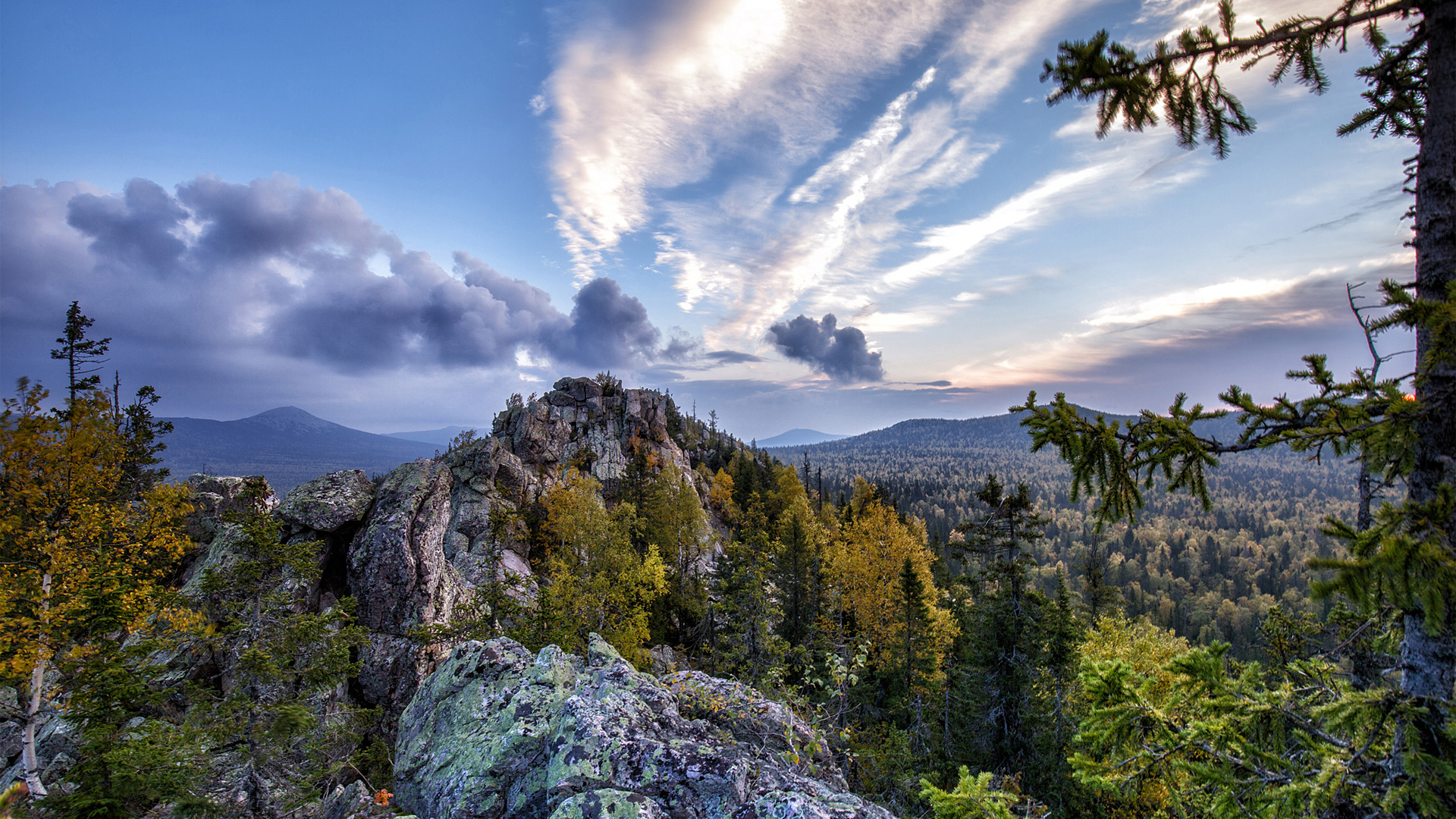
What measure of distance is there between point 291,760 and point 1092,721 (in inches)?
697

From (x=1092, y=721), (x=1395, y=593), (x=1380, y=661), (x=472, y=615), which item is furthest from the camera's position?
(x=472, y=615)

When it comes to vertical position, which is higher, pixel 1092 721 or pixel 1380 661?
pixel 1092 721

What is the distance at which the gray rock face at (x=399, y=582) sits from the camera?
16984 millimetres

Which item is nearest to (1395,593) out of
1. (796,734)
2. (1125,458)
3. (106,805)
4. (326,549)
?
(1125,458)

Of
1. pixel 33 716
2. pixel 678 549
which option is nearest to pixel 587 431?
pixel 678 549

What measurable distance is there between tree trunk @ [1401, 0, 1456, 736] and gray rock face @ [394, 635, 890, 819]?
5.52m

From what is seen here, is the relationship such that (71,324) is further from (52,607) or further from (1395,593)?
(1395,593)

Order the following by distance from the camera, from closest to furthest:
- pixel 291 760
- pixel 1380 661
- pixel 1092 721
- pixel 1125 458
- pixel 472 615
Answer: pixel 1125 458, pixel 1092 721, pixel 1380 661, pixel 291 760, pixel 472 615

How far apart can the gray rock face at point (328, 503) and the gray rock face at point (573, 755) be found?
1340cm

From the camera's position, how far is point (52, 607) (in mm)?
11578

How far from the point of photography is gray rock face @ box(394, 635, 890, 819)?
622 centimetres

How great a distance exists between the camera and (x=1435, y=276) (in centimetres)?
421

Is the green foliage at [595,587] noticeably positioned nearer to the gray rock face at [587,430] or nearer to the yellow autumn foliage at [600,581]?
the yellow autumn foliage at [600,581]

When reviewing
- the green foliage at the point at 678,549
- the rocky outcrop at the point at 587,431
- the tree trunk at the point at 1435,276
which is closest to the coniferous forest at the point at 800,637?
the tree trunk at the point at 1435,276
